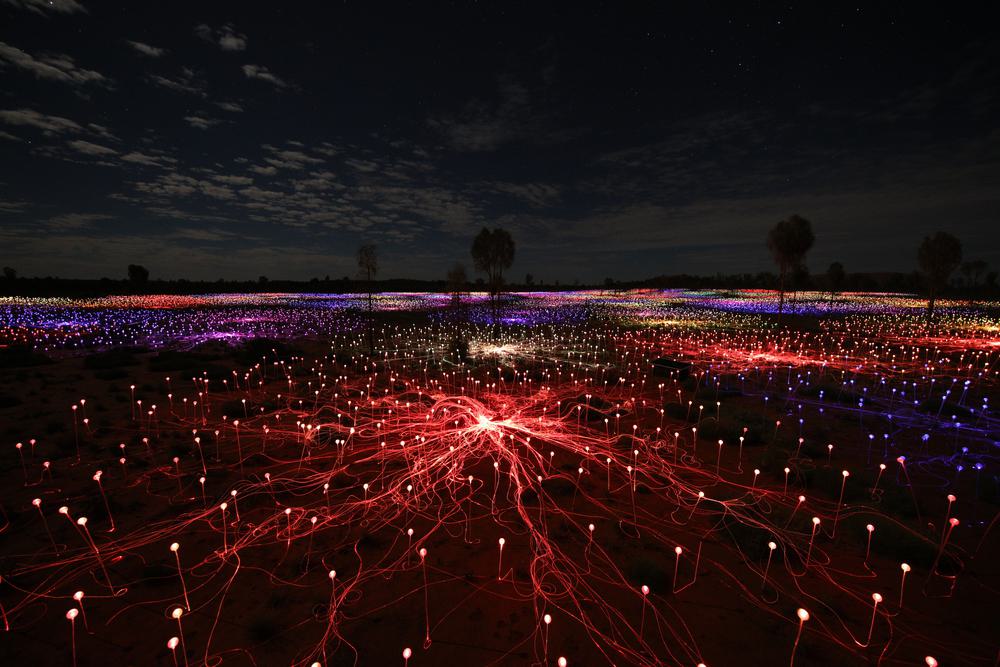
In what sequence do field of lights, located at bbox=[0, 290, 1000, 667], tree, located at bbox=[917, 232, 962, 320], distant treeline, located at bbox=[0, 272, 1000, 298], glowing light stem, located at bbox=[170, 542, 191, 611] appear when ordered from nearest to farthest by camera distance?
field of lights, located at bbox=[0, 290, 1000, 667] → glowing light stem, located at bbox=[170, 542, 191, 611] → tree, located at bbox=[917, 232, 962, 320] → distant treeline, located at bbox=[0, 272, 1000, 298]

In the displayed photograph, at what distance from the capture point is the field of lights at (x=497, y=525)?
4047 mm

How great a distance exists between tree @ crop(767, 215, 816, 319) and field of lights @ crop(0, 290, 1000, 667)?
67.3ft

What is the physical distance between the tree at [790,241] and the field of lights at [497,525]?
20.5m

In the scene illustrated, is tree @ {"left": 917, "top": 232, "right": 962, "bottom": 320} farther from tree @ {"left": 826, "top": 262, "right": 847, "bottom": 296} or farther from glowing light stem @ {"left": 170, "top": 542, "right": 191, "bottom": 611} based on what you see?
tree @ {"left": 826, "top": 262, "right": 847, "bottom": 296}

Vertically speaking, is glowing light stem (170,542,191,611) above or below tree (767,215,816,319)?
below

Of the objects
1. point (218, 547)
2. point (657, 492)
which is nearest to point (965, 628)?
point (657, 492)

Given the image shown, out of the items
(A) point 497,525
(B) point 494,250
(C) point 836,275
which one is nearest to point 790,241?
(B) point 494,250

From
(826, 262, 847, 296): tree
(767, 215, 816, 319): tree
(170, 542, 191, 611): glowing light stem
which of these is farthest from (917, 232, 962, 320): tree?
(826, 262, 847, 296): tree

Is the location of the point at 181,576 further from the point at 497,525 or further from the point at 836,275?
the point at 836,275

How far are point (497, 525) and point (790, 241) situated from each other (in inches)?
1408

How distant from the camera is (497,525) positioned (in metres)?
6.01

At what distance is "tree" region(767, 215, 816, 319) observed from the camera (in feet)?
103

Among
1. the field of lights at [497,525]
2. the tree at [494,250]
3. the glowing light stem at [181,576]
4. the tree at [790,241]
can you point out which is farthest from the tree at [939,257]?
the glowing light stem at [181,576]

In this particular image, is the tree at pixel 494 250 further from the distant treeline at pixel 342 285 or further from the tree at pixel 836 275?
the tree at pixel 836 275
